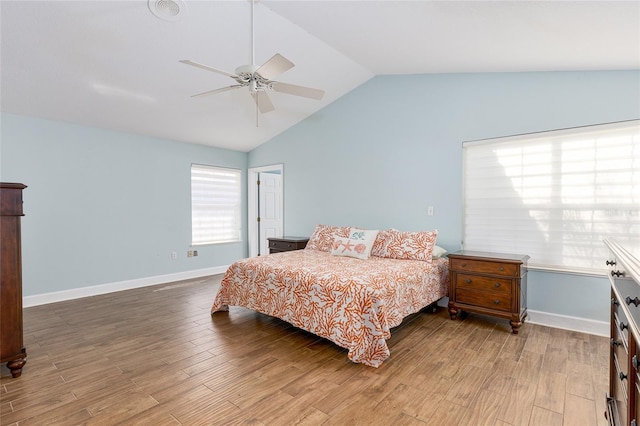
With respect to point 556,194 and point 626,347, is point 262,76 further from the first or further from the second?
point 556,194

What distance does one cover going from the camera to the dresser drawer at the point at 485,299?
3.04 meters

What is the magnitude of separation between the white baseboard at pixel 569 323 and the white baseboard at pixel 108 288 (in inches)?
194

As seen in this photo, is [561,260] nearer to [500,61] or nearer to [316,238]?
[500,61]

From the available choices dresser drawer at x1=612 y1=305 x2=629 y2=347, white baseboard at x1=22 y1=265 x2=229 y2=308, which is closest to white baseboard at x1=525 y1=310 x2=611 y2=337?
dresser drawer at x1=612 y1=305 x2=629 y2=347

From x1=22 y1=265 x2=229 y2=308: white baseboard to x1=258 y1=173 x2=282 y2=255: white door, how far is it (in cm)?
108

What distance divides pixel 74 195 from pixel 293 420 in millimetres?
4297

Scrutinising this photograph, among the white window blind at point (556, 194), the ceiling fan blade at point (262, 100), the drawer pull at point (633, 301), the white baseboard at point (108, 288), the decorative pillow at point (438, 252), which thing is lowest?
the white baseboard at point (108, 288)

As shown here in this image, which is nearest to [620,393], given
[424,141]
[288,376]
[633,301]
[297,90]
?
[633,301]

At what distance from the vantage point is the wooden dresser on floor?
96 centimetres

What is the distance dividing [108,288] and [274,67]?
415 centimetres

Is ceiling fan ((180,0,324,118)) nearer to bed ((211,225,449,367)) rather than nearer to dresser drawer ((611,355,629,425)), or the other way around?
bed ((211,225,449,367))

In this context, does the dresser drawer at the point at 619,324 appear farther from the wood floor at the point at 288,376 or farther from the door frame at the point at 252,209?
the door frame at the point at 252,209

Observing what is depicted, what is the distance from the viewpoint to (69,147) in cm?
422

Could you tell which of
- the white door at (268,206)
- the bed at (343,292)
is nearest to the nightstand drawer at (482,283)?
the bed at (343,292)
